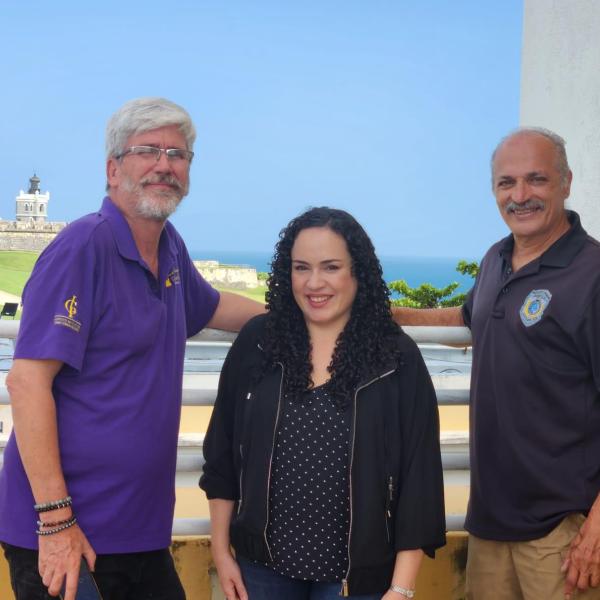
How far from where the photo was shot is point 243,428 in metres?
2.30

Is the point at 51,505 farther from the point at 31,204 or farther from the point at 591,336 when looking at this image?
the point at 31,204

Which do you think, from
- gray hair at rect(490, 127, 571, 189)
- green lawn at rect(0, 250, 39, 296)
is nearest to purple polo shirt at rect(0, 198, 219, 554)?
Answer: gray hair at rect(490, 127, 571, 189)

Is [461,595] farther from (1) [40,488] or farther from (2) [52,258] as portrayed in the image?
(2) [52,258]

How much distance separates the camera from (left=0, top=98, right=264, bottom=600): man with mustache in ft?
7.00

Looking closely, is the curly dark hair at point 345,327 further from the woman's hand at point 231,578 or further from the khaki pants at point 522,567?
the khaki pants at point 522,567

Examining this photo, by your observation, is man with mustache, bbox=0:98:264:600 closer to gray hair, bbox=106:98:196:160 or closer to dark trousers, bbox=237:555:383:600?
gray hair, bbox=106:98:196:160

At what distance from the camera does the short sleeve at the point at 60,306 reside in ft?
6.95

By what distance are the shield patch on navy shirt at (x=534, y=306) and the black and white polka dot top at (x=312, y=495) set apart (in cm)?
60

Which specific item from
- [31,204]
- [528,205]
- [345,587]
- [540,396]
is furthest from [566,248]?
[31,204]

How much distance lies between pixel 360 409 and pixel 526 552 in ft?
2.32

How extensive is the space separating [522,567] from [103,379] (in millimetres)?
1274

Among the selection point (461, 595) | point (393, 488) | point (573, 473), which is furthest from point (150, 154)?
point (461, 595)

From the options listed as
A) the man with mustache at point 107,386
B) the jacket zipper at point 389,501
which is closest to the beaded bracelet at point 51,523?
the man with mustache at point 107,386

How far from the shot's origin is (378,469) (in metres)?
2.21
